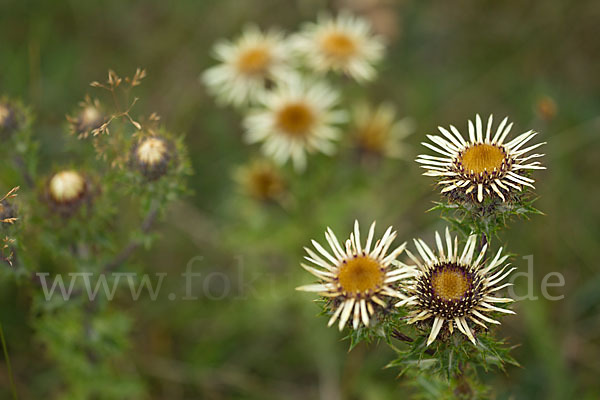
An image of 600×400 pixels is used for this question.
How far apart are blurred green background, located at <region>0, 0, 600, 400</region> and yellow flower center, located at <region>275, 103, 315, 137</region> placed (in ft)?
0.95

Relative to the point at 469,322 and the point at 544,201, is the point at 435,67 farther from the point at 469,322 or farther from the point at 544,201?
the point at 469,322

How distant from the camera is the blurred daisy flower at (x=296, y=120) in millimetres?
4223

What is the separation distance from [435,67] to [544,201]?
6.21 feet

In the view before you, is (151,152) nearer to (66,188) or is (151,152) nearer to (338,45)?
(66,188)

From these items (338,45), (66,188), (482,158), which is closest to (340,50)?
(338,45)

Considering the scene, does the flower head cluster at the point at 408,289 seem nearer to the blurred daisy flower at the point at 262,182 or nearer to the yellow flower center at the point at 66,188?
the yellow flower center at the point at 66,188

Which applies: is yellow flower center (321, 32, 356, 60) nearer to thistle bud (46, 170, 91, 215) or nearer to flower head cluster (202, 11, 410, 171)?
flower head cluster (202, 11, 410, 171)

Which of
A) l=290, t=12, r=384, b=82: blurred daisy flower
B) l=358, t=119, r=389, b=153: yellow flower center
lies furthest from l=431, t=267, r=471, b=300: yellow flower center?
l=290, t=12, r=384, b=82: blurred daisy flower

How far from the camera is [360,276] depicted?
83.5 inches

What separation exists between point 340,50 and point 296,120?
0.66 meters

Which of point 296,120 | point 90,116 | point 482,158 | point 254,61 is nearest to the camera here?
point 482,158

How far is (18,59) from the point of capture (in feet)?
16.9

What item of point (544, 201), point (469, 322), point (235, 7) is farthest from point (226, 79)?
point (469, 322)

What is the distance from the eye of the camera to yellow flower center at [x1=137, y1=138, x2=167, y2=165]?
281cm
